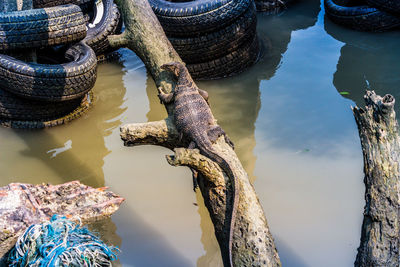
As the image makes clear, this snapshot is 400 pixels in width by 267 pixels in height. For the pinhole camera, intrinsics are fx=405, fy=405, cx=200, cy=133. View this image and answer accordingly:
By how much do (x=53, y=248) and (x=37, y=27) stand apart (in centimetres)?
302

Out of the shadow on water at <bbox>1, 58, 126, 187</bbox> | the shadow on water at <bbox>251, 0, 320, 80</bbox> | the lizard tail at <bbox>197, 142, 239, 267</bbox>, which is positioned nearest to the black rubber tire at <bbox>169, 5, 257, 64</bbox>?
the shadow on water at <bbox>251, 0, 320, 80</bbox>

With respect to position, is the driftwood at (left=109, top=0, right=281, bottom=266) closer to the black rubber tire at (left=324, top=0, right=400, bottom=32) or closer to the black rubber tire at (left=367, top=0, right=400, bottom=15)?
the black rubber tire at (left=367, top=0, right=400, bottom=15)

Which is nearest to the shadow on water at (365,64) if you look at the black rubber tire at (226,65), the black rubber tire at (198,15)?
the black rubber tire at (226,65)

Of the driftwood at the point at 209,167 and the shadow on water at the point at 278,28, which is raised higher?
the driftwood at the point at 209,167

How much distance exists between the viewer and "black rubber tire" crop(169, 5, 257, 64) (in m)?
5.39

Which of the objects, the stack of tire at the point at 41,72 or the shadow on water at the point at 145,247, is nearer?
the shadow on water at the point at 145,247

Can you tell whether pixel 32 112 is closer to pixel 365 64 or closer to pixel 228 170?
pixel 228 170

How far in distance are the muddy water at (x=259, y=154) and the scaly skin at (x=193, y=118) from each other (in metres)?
0.85

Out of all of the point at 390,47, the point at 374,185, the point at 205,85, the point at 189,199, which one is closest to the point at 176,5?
the point at 205,85

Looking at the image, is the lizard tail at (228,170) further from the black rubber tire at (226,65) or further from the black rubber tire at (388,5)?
the black rubber tire at (388,5)

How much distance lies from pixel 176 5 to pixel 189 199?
2.88 metres

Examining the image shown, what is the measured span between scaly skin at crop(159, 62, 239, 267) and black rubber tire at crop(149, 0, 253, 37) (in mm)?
2010

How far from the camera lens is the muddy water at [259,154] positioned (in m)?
3.22

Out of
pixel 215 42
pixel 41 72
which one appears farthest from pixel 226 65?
pixel 41 72
